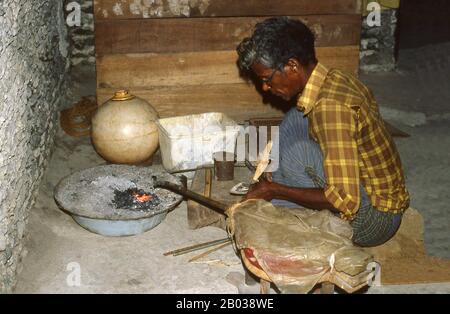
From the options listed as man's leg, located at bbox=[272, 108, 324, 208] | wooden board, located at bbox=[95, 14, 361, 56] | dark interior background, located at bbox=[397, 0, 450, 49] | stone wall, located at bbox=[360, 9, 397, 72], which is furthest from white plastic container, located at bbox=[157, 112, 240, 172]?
dark interior background, located at bbox=[397, 0, 450, 49]

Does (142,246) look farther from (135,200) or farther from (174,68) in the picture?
(174,68)

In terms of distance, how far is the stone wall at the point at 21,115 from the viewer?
3.46 m

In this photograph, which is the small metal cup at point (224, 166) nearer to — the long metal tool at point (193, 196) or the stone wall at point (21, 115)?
the long metal tool at point (193, 196)

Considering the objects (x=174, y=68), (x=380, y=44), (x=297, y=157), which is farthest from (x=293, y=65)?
(x=380, y=44)

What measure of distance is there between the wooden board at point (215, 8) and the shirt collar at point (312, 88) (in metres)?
2.60

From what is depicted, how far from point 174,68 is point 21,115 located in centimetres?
190

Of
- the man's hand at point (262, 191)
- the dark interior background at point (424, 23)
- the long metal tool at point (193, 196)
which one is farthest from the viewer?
the dark interior background at point (424, 23)

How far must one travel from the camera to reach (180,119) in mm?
5277

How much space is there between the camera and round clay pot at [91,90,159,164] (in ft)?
16.6

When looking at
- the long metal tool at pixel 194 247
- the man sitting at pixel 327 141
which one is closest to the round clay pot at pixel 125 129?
the long metal tool at pixel 194 247

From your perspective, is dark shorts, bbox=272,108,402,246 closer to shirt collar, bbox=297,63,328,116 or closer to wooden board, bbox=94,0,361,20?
shirt collar, bbox=297,63,328,116
